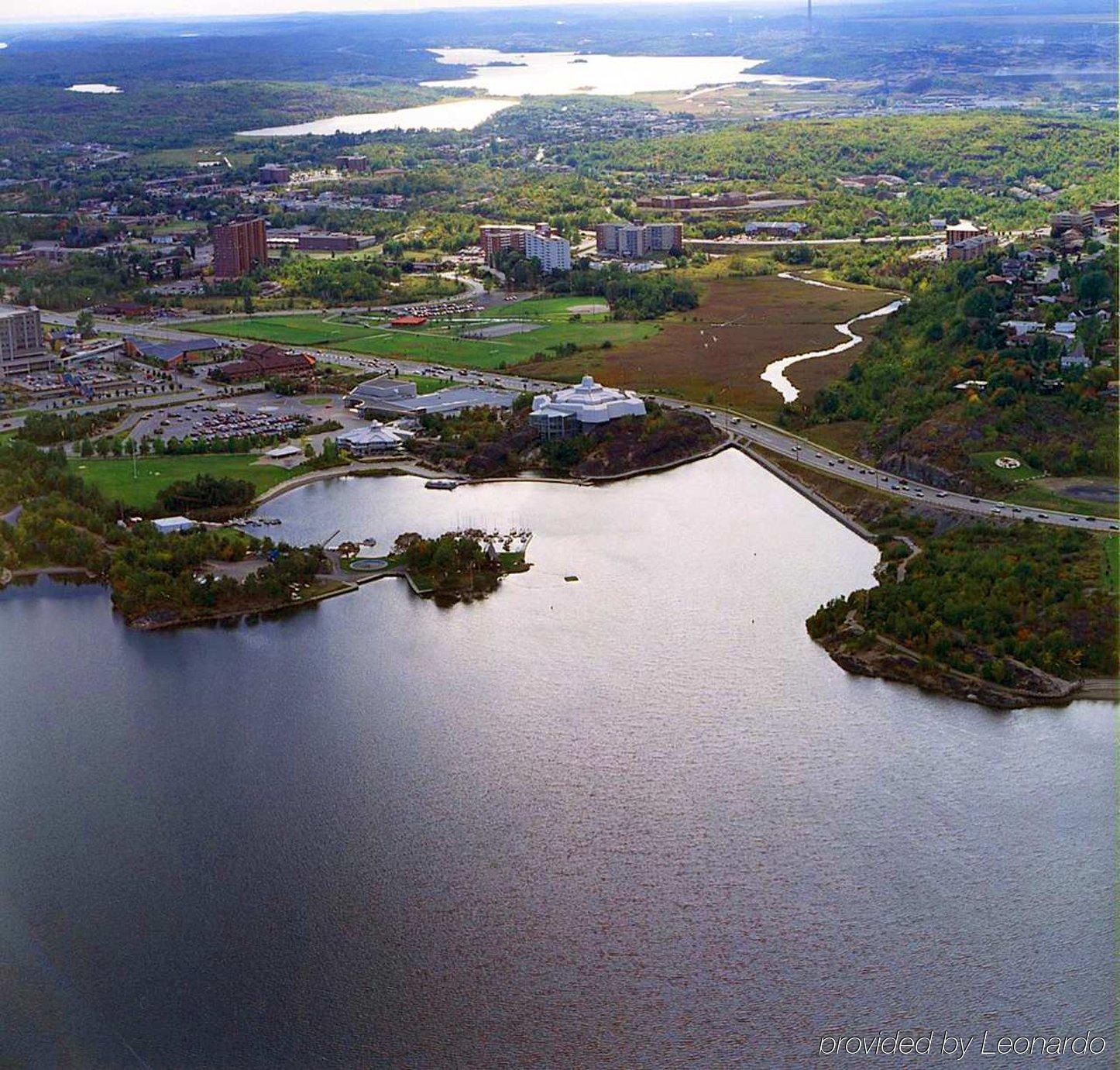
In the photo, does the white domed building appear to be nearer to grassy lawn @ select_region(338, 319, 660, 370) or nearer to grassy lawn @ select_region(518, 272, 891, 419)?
grassy lawn @ select_region(518, 272, 891, 419)

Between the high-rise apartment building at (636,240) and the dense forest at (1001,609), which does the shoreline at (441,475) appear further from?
the high-rise apartment building at (636,240)

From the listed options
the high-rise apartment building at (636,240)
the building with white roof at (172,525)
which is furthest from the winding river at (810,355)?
the building with white roof at (172,525)

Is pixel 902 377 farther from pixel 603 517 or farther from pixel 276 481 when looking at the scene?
pixel 276 481

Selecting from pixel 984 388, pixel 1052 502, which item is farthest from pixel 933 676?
pixel 984 388

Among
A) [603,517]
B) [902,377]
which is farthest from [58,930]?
[902,377]

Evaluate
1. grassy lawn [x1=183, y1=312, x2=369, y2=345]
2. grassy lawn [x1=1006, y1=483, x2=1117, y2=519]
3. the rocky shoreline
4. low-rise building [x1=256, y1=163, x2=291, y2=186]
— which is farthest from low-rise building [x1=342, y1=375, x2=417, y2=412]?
low-rise building [x1=256, y1=163, x2=291, y2=186]
